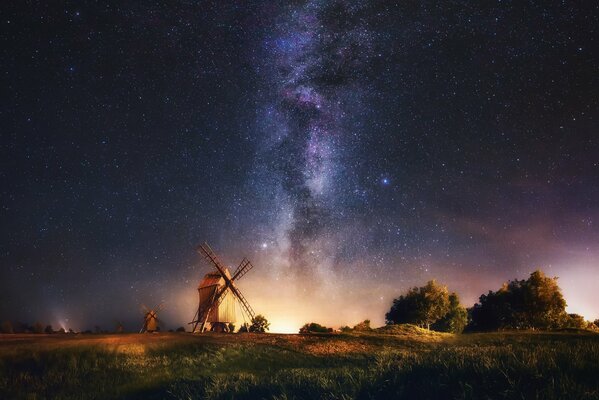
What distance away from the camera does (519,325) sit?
58.8m

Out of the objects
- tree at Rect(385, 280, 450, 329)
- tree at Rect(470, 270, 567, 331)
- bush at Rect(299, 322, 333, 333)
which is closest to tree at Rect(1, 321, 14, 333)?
bush at Rect(299, 322, 333, 333)

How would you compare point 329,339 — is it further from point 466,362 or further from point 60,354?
point 466,362

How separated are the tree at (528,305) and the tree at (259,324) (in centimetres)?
3461

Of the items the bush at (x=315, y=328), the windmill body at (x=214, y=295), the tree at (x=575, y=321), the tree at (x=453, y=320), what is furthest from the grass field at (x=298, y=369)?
the tree at (x=453, y=320)

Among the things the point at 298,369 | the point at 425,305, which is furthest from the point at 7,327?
the point at 425,305

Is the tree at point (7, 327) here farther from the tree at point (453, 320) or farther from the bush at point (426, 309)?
the tree at point (453, 320)

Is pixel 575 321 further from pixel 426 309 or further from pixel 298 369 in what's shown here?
pixel 298 369

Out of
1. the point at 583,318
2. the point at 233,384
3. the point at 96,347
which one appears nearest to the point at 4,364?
the point at 96,347

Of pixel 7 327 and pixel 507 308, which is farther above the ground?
pixel 507 308

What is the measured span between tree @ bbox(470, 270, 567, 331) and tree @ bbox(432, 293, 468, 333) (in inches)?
505

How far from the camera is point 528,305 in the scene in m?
56.8

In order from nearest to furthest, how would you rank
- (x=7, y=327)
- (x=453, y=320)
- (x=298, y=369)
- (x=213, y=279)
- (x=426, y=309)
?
(x=298, y=369) < (x=7, y=327) < (x=213, y=279) < (x=426, y=309) < (x=453, y=320)

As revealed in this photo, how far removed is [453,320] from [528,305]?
67.9ft

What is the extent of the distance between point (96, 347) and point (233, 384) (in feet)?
57.9
